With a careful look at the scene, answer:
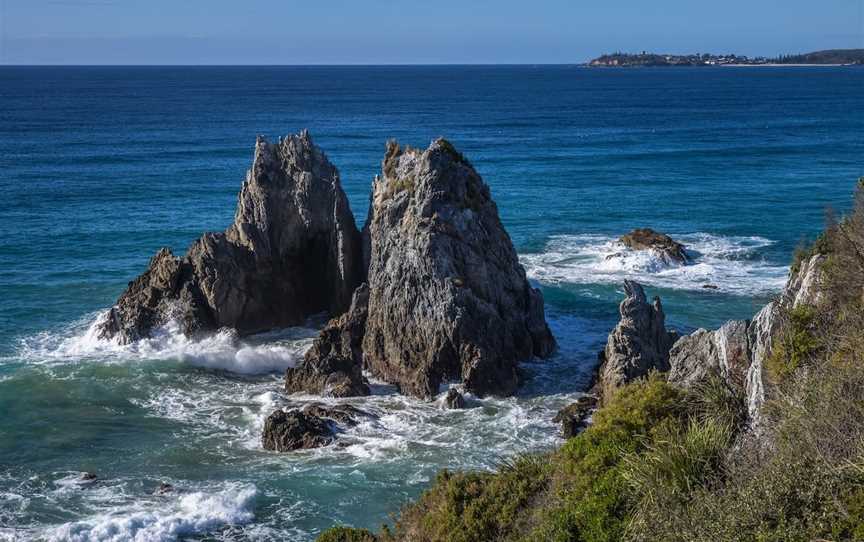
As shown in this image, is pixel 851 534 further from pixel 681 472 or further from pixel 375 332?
pixel 375 332

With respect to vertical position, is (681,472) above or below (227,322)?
above

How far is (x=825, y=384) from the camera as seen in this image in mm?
17922

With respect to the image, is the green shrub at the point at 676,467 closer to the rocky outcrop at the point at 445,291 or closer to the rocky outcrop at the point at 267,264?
the rocky outcrop at the point at 445,291

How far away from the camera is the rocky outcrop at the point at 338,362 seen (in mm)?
36000

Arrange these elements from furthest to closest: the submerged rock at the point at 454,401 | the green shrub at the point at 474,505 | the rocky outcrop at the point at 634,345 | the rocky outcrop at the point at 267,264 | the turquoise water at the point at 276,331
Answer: the rocky outcrop at the point at 267,264 < the submerged rock at the point at 454,401 < the rocky outcrop at the point at 634,345 < the turquoise water at the point at 276,331 < the green shrub at the point at 474,505

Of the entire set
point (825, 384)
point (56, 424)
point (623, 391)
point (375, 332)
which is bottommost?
point (56, 424)

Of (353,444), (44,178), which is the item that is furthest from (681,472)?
(44,178)

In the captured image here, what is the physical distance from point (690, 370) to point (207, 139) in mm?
92391

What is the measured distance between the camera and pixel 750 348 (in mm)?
23000

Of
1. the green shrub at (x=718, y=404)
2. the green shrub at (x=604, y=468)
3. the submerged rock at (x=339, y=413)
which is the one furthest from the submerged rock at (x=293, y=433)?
the green shrub at (x=718, y=404)

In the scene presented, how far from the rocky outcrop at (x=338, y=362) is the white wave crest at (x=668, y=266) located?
45.6 ft

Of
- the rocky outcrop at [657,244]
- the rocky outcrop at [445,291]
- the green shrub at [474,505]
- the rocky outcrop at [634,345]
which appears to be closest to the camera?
the green shrub at [474,505]

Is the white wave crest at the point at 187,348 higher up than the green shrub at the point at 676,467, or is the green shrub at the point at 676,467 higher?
the green shrub at the point at 676,467

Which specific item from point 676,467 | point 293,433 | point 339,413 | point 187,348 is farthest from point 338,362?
point 676,467
